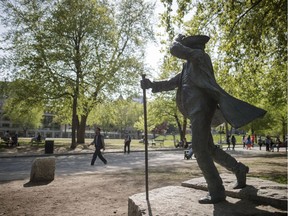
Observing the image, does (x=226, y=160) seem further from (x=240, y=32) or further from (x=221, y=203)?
(x=240, y=32)

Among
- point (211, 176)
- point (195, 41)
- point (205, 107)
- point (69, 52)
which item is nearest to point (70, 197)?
point (211, 176)

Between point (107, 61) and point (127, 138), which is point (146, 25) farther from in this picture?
point (127, 138)

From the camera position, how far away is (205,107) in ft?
11.8

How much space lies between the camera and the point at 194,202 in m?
3.57

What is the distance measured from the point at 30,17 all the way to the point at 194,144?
81.7 feet

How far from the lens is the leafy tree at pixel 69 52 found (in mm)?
23406

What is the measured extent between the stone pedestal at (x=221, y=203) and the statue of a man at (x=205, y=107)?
7.9 inches

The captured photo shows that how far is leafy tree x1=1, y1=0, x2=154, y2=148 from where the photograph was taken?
23.4 m

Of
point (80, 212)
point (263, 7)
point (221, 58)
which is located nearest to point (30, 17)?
point (221, 58)

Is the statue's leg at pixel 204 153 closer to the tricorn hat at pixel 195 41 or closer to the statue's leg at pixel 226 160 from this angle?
the statue's leg at pixel 226 160

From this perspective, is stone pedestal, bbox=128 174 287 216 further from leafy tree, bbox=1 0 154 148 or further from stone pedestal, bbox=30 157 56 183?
leafy tree, bbox=1 0 154 148

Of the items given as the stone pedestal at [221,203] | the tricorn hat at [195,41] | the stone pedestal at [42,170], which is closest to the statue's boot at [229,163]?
the stone pedestal at [221,203]

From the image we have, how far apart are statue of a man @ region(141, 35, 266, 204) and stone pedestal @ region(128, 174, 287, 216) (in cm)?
20

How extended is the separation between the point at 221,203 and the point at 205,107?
1279 mm
